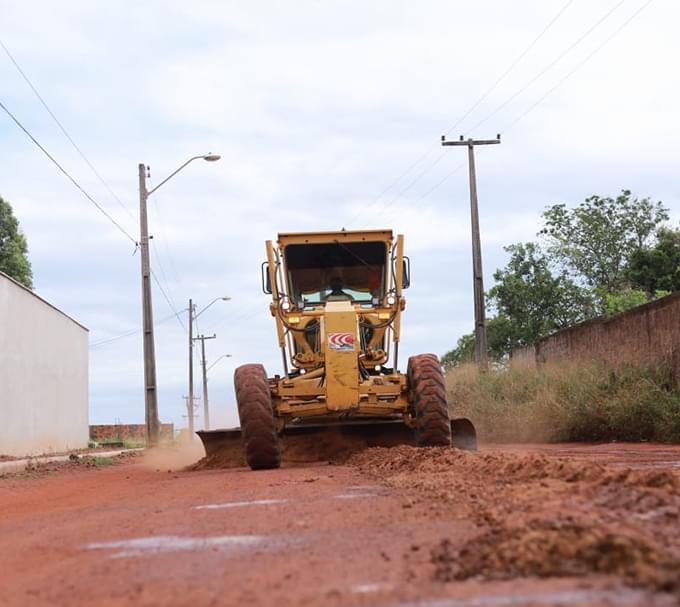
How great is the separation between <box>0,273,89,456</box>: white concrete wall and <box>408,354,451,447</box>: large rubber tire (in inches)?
523

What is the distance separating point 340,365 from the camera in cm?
1367

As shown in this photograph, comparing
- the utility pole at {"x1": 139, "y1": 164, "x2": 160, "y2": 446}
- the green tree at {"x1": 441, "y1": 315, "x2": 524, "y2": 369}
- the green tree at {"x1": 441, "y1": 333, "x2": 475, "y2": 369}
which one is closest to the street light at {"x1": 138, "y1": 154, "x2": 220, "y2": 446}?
the utility pole at {"x1": 139, "y1": 164, "x2": 160, "y2": 446}

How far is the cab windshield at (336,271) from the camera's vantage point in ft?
52.3

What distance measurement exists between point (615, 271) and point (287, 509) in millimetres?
44605

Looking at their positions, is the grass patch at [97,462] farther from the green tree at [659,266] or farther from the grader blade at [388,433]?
the green tree at [659,266]

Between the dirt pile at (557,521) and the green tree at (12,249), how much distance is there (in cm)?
4332

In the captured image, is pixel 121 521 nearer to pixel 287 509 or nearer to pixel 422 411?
pixel 287 509

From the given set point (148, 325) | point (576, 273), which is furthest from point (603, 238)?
point (148, 325)

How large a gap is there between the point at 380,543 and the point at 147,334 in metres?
26.5

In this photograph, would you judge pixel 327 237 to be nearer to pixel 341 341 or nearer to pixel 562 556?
pixel 341 341

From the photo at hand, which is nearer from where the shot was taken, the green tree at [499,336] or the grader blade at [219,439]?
the grader blade at [219,439]

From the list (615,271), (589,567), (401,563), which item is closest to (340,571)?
(401,563)

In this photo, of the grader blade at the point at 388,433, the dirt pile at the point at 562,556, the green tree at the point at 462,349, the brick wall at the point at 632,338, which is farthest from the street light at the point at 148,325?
the green tree at the point at 462,349

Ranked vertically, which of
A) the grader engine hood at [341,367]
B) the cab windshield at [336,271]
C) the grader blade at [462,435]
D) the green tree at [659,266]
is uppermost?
the green tree at [659,266]
